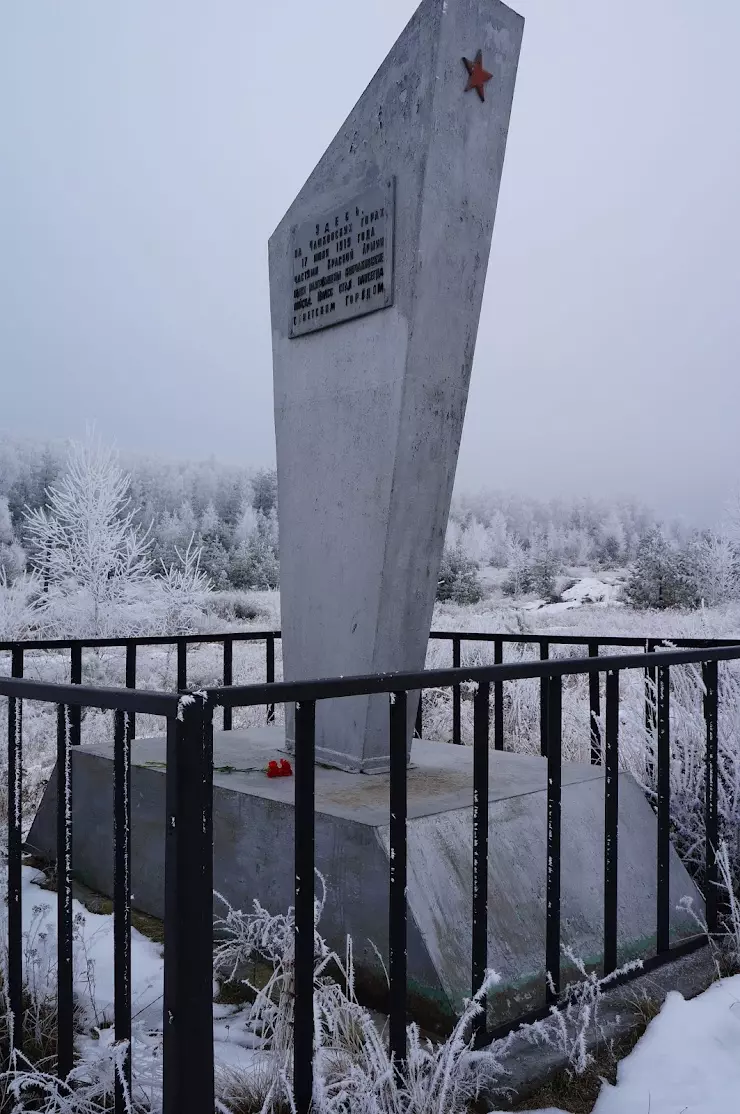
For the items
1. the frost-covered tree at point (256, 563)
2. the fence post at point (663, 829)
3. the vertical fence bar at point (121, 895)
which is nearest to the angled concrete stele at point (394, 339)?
the fence post at point (663, 829)

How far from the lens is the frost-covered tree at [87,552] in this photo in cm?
1512

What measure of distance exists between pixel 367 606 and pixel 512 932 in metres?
1.46

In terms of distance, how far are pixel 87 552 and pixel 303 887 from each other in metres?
14.1

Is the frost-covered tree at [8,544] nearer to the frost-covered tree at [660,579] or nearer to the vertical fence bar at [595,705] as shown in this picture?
the frost-covered tree at [660,579]

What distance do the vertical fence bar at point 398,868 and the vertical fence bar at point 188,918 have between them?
586 millimetres

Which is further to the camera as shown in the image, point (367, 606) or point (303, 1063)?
point (367, 606)

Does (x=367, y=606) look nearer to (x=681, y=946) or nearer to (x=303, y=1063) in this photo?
(x=681, y=946)

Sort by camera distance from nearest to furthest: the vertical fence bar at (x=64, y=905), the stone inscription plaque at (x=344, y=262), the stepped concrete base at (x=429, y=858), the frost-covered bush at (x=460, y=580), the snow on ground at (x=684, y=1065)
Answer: the vertical fence bar at (x=64, y=905) → the snow on ground at (x=684, y=1065) → the stepped concrete base at (x=429, y=858) → the stone inscription plaque at (x=344, y=262) → the frost-covered bush at (x=460, y=580)

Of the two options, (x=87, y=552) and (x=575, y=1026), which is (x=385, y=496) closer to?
(x=575, y=1026)

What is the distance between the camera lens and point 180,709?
1607 mm

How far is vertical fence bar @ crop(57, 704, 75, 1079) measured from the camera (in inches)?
78.4

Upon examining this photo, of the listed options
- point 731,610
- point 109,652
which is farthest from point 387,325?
point 731,610

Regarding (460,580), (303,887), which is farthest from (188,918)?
(460,580)

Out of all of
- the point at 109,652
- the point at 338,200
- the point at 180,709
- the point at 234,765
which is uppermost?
the point at 338,200
